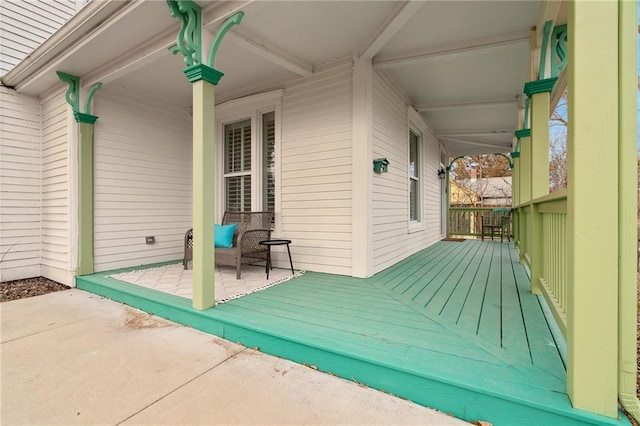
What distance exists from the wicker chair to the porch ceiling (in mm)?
1990

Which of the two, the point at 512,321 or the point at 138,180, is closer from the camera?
the point at 512,321

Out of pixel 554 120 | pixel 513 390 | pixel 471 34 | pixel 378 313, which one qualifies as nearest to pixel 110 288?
pixel 378 313

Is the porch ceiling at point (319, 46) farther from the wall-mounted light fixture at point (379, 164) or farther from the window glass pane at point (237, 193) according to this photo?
the window glass pane at point (237, 193)

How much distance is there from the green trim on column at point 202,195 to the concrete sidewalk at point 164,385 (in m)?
0.39

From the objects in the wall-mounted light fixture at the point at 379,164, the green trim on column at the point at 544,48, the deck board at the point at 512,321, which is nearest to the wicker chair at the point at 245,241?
the wall-mounted light fixture at the point at 379,164

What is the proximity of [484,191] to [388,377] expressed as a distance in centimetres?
1785

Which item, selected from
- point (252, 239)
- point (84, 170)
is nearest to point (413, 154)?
point (252, 239)

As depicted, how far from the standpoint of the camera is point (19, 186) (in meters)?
4.36

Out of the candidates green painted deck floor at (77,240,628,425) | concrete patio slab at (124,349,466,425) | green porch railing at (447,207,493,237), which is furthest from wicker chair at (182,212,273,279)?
green porch railing at (447,207,493,237)

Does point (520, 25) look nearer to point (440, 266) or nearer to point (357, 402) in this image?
point (440, 266)

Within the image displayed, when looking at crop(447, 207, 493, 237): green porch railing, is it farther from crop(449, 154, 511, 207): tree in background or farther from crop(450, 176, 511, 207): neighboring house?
crop(449, 154, 511, 207): tree in background

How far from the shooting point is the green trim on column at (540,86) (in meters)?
2.87

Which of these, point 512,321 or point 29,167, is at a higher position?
point 29,167

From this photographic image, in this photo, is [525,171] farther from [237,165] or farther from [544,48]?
[237,165]
